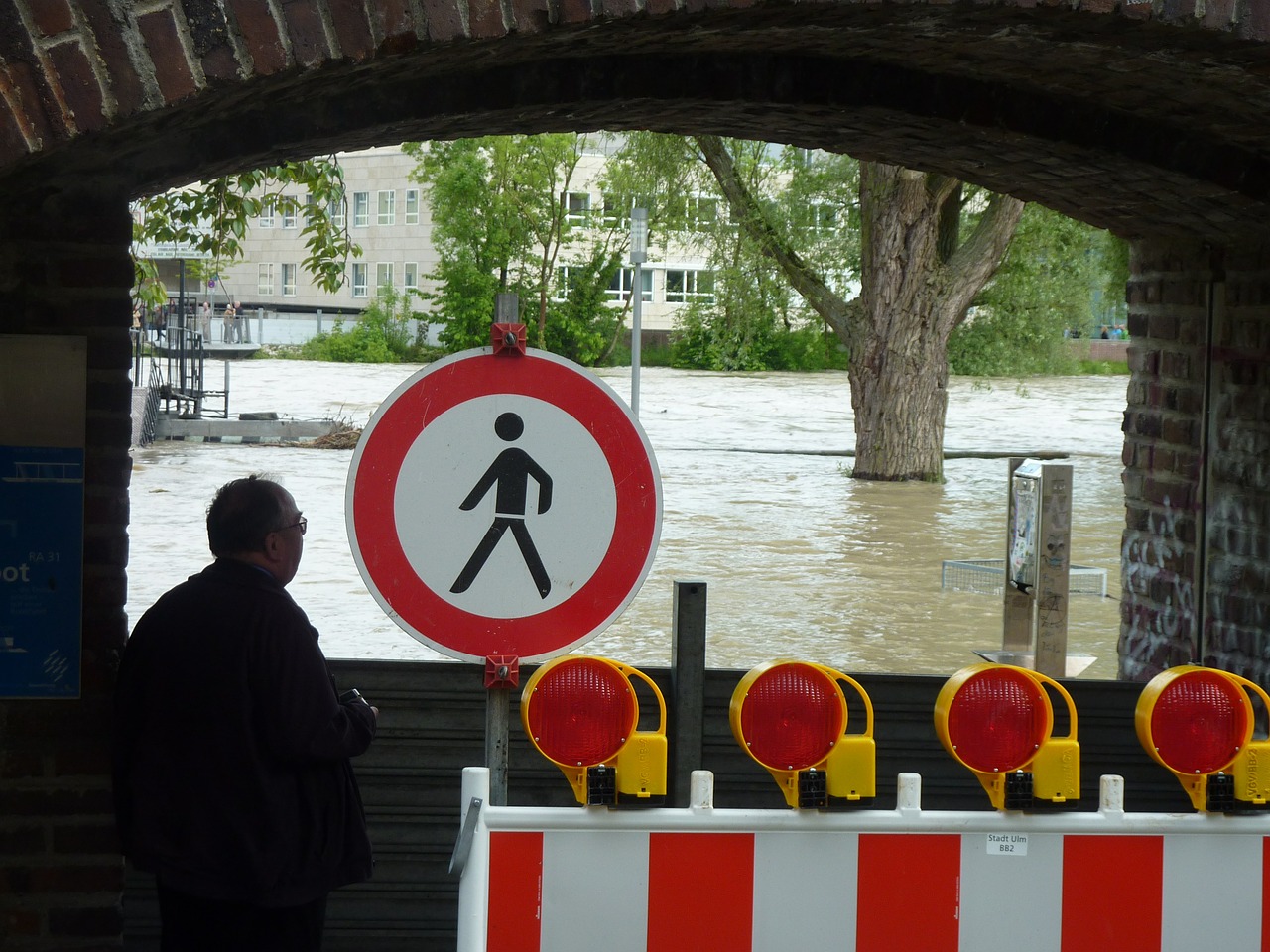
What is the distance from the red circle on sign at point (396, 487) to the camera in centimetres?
306

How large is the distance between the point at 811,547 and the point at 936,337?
21.3 ft

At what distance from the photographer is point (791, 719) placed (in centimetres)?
298

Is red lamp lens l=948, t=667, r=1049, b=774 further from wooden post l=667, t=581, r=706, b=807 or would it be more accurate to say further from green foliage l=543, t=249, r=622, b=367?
green foliage l=543, t=249, r=622, b=367

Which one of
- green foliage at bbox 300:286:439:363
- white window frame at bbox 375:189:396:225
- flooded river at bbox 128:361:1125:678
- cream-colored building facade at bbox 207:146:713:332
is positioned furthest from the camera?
white window frame at bbox 375:189:396:225

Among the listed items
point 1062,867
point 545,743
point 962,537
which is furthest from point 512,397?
point 962,537

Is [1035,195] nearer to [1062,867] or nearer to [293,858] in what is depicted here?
[1062,867]

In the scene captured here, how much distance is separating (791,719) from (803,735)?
1.5 inches

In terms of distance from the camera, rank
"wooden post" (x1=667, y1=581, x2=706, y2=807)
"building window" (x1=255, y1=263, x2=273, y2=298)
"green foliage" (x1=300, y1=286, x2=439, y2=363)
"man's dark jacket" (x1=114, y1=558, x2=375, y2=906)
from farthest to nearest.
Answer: "building window" (x1=255, y1=263, x2=273, y2=298), "green foliage" (x1=300, y1=286, x2=439, y2=363), "wooden post" (x1=667, y1=581, x2=706, y2=807), "man's dark jacket" (x1=114, y1=558, x2=375, y2=906)

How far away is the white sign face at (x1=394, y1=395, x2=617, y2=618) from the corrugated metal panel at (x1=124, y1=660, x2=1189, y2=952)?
1.38 m

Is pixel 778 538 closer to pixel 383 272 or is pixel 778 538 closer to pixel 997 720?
pixel 997 720

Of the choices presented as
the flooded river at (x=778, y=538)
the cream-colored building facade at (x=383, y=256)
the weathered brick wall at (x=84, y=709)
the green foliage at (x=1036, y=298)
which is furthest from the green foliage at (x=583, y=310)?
the weathered brick wall at (x=84, y=709)

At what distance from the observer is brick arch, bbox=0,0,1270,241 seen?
99.7 inches

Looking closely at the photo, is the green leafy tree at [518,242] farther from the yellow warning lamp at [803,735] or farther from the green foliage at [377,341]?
the yellow warning lamp at [803,735]

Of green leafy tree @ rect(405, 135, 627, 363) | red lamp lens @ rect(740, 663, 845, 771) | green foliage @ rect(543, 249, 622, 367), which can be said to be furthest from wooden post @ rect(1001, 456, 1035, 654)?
green foliage @ rect(543, 249, 622, 367)
